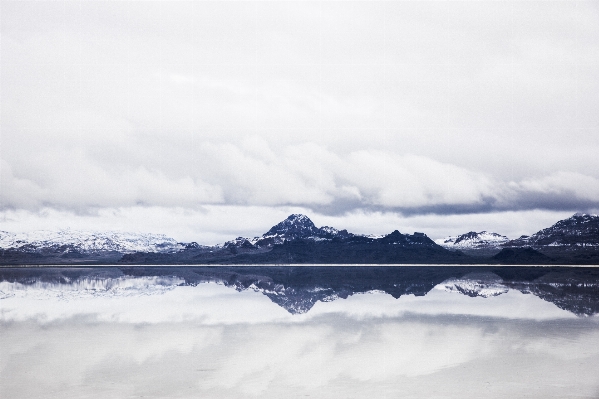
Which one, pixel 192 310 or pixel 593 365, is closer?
pixel 593 365

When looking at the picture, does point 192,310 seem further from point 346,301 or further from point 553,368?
point 553,368

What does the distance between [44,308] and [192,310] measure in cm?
1310

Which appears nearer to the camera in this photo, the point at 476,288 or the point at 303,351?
the point at 303,351

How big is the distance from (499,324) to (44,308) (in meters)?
35.4

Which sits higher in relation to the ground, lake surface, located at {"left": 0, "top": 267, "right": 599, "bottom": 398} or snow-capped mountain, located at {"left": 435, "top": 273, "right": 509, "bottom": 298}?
lake surface, located at {"left": 0, "top": 267, "right": 599, "bottom": 398}

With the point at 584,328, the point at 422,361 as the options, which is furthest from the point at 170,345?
the point at 584,328

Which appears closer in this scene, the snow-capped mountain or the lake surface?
the lake surface

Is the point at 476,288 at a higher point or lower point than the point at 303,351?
lower

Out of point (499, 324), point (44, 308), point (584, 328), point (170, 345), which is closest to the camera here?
point (170, 345)

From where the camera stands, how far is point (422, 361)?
2516 cm

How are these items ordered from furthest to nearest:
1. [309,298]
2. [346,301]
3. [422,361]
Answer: [309,298], [346,301], [422,361]

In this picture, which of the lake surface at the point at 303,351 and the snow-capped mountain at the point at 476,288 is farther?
the snow-capped mountain at the point at 476,288

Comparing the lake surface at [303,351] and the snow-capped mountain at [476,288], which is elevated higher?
the lake surface at [303,351]

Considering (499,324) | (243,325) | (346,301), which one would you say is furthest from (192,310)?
(499,324)
